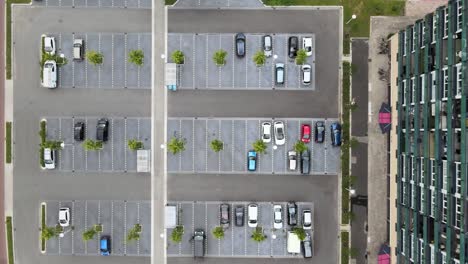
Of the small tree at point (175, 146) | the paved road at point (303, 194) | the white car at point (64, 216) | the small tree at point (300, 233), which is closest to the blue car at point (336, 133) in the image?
the paved road at point (303, 194)

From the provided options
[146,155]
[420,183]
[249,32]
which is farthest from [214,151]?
[420,183]

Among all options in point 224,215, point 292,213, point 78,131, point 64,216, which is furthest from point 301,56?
point 64,216

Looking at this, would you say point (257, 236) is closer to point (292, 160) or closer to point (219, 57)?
point (292, 160)

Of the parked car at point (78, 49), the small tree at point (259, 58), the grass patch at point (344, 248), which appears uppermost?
the parked car at point (78, 49)

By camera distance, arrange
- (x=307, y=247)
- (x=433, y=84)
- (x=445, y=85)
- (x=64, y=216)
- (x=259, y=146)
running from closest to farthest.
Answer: (x=445, y=85)
(x=433, y=84)
(x=259, y=146)
(x=307, y=247)
(x=64, y=216)

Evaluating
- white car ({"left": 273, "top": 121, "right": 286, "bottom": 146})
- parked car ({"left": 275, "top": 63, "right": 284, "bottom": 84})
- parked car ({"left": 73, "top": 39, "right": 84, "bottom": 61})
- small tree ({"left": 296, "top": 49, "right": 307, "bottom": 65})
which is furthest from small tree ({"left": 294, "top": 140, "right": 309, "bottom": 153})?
parked car ({"left": 73, "top": 39, "right": 84, "bottom": 61})

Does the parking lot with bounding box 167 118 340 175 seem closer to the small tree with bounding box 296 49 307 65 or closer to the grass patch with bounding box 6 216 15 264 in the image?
the small tree with bounding box 296 49 307 65

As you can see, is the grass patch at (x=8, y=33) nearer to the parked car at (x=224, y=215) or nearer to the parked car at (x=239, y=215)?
the parked car at (x=224, y=215)
